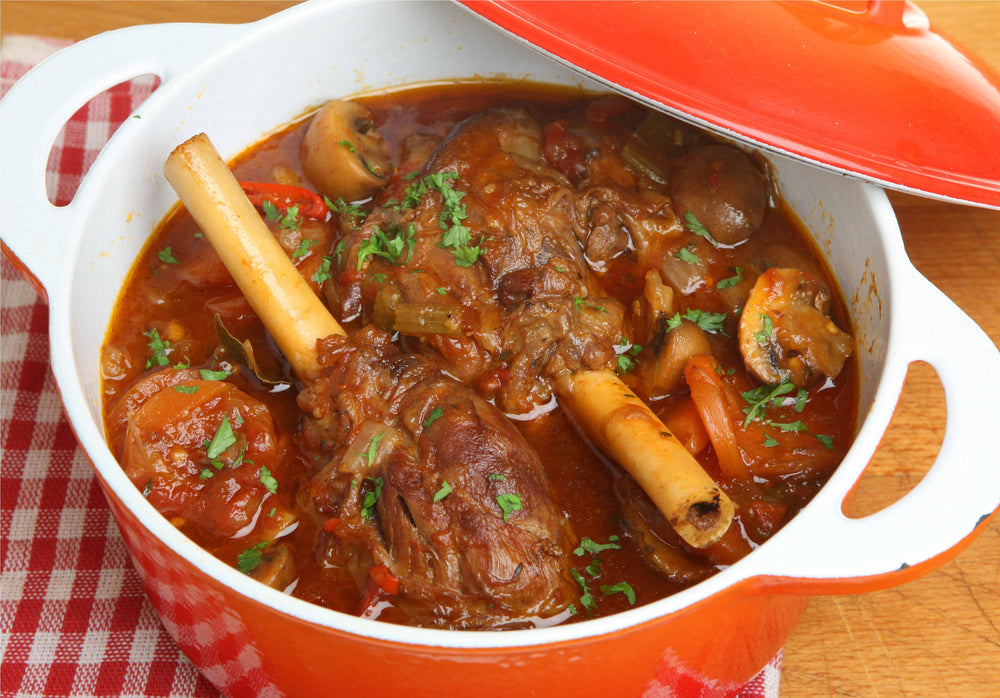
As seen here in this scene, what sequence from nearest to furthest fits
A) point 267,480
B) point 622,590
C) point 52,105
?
point 622,590 → point 267,480 → point 52,105

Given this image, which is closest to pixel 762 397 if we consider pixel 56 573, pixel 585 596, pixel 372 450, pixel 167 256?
pixel 585 596

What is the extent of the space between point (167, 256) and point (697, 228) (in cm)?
146

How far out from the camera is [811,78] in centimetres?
223

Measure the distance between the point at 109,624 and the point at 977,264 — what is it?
9.09ft

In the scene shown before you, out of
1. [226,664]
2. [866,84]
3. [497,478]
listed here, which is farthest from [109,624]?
[866,84]

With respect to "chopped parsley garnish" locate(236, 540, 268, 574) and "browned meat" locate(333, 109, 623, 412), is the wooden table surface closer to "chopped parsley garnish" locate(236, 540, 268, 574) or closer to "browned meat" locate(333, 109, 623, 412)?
"browned meat" locate(333, 109, 623, 412)

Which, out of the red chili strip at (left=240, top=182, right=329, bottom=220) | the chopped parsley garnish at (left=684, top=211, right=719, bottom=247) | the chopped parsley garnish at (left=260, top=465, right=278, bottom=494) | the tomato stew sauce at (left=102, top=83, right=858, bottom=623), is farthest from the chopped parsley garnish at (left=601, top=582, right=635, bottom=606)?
the red chili strip at (left=240, top=182, right=329, bottom=220)

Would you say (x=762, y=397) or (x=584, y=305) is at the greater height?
(x=584, y=305)

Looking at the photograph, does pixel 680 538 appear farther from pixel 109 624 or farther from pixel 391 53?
pixel 391 53

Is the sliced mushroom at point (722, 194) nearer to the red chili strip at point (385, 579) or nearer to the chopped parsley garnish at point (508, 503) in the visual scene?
the chopped parsley garnish at point (508, 503)

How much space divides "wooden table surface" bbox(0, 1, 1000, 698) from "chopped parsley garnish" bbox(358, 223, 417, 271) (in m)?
1.37

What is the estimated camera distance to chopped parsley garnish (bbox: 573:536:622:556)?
211cm

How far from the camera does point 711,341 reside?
7.94 ft

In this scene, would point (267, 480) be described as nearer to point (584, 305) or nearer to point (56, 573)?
point (56, 573)
